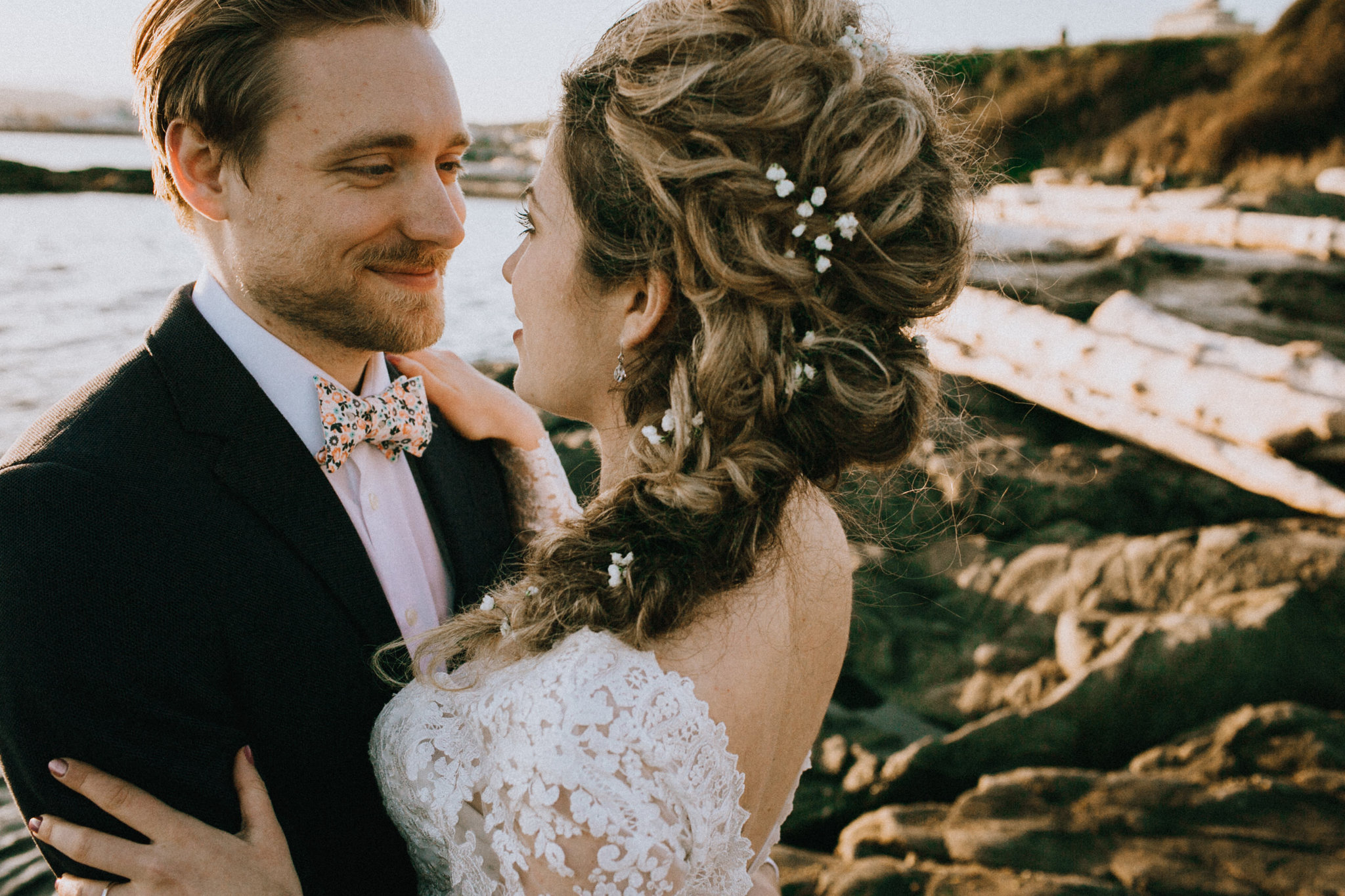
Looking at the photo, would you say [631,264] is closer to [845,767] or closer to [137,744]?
[137,744]

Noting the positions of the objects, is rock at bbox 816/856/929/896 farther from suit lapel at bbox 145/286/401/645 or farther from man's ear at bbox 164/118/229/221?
man's ear at bbox 164/118/229/221

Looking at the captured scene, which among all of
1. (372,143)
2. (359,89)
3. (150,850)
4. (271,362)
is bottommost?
(150,850)

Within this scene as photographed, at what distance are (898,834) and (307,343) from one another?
8.48ft

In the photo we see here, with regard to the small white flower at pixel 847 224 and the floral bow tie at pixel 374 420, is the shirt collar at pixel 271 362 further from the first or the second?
the small white flower at pixel 847 224

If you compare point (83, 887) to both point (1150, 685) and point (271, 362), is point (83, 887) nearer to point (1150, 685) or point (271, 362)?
point (271, 362)

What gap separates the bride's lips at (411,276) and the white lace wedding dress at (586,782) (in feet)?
3.46

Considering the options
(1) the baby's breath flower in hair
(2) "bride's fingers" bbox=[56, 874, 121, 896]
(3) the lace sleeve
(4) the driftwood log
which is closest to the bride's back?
(1) the baby's breath flower in hair

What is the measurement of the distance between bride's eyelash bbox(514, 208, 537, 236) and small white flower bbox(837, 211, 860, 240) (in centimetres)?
65

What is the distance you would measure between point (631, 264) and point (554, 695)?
2.62 ft

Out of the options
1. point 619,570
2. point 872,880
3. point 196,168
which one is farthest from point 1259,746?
point 196,168

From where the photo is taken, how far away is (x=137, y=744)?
1646mm

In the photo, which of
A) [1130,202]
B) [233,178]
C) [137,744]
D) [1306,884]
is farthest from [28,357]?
[1130,202]

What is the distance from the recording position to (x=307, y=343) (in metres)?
2.20

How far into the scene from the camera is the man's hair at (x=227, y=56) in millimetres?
2078
